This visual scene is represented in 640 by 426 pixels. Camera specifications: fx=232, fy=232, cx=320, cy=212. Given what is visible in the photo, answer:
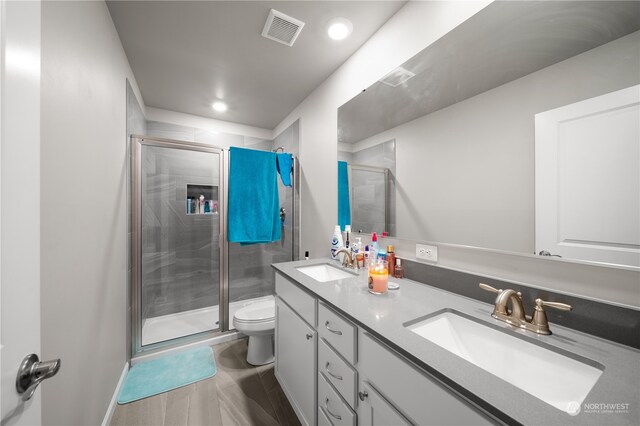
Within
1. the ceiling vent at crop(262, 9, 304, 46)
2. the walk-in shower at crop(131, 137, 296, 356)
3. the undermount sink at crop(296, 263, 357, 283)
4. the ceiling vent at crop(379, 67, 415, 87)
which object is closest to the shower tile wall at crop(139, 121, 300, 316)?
the walk-in shower at crop(131, 137, 296, 356)

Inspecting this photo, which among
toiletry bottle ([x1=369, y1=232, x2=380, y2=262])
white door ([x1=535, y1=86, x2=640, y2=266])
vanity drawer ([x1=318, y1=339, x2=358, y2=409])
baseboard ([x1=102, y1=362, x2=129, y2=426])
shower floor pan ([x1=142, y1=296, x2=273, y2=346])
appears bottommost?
baseboard ([x1=102, y1=362, x2=129, y2=426])

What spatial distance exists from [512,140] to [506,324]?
0.69 m

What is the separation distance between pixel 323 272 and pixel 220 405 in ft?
3.45

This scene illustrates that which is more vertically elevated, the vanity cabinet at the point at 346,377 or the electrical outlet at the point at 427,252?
the electrical outlet at the point at 427,252

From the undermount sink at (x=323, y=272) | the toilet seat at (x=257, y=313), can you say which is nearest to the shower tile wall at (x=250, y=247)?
the toilet seat at (x=257, y=313)

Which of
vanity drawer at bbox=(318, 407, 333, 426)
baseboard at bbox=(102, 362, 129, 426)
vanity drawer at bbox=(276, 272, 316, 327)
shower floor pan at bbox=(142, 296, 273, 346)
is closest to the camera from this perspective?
vanity drawer at bbox=(318, 407, 333, 426)

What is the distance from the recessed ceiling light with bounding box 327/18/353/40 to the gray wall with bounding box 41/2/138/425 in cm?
124

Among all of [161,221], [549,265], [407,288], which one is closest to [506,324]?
[549,265]

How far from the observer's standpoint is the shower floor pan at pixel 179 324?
215cm

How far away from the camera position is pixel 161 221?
7.72 feet

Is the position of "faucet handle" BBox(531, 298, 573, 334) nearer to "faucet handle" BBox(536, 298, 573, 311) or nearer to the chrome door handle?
"faucet handle" BBox(536, 298, 573, 311)

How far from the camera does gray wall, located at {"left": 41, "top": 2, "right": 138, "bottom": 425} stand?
0.80 m

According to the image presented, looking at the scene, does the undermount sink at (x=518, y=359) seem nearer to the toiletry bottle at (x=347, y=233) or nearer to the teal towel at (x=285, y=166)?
the toiletry bottle at (x=347, y=233)

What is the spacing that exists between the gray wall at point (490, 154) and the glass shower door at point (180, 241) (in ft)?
6.07
